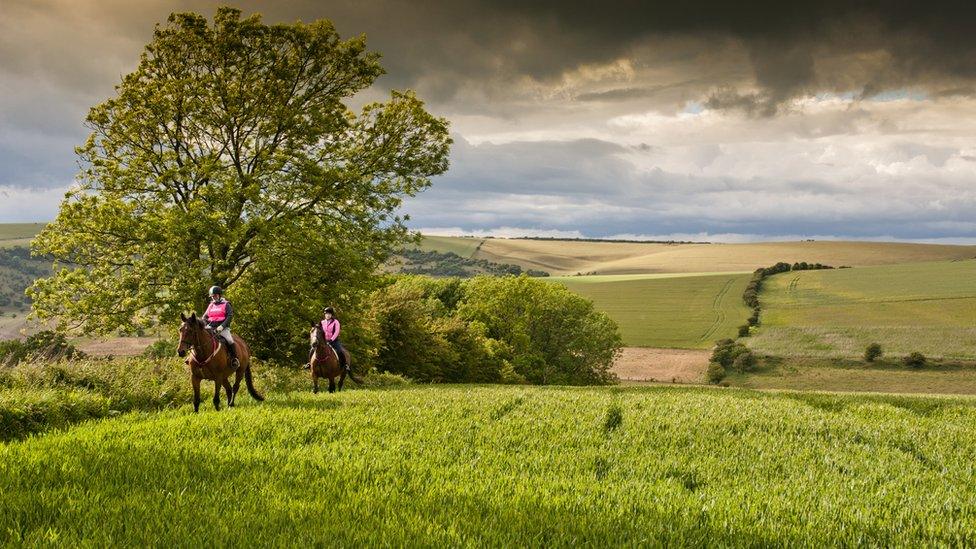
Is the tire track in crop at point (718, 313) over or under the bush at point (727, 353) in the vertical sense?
over

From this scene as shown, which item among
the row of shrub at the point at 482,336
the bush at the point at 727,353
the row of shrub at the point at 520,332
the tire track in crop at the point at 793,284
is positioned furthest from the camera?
the tire track in crop at the point at 793,284

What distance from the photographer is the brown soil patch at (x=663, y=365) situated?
7969cm

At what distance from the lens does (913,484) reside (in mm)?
8109

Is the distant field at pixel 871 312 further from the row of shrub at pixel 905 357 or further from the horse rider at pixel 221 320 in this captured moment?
the horse rider at pixel 221 320

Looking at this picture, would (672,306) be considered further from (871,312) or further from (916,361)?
(916,361)

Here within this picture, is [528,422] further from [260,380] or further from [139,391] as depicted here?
[260,380]

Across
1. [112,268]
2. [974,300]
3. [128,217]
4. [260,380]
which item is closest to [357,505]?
[260,380]

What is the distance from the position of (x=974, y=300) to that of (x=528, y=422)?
397 ft

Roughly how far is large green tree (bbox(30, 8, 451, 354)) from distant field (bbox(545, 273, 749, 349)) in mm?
77849

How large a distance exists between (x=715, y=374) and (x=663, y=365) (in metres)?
9.61

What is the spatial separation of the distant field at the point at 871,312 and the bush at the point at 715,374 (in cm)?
1173

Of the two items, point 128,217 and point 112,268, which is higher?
point 128,217

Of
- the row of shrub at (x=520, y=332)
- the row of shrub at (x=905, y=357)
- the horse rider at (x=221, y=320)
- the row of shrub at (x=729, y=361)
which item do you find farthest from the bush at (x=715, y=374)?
the horse rider at (x=221, y=320)

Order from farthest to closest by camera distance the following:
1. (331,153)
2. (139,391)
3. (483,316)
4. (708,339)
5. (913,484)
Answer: (708,339), (483,316), (331,153), (139,391), (913,484)
